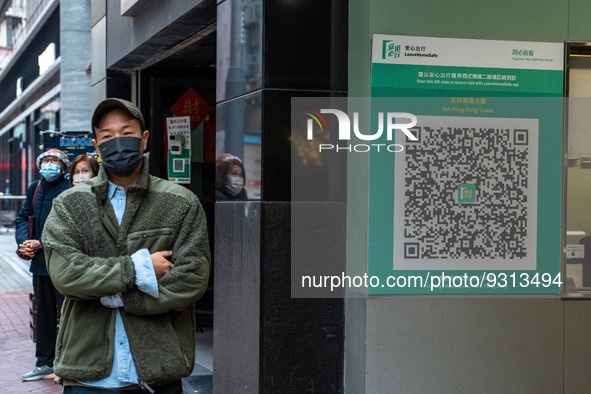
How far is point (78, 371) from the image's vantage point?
324 centimetres

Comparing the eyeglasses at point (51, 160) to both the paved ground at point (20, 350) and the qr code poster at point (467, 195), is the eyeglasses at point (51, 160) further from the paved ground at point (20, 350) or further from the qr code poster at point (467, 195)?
the qr code poster at point (467, 195)

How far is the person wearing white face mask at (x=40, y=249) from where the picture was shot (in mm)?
7652

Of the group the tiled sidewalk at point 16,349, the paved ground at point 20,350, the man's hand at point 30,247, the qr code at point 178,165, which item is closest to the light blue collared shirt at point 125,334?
the paved ground at point 20,350

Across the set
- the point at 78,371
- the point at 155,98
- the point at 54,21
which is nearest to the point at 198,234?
the point at 78,371

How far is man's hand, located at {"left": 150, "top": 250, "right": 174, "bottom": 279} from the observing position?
10.7ft

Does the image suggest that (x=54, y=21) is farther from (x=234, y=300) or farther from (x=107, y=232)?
(x=107, y=232)

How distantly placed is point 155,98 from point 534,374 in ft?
20.9

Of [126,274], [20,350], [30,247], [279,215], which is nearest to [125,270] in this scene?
[126,274]

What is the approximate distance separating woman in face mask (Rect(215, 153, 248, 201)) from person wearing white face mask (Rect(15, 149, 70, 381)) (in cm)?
251
